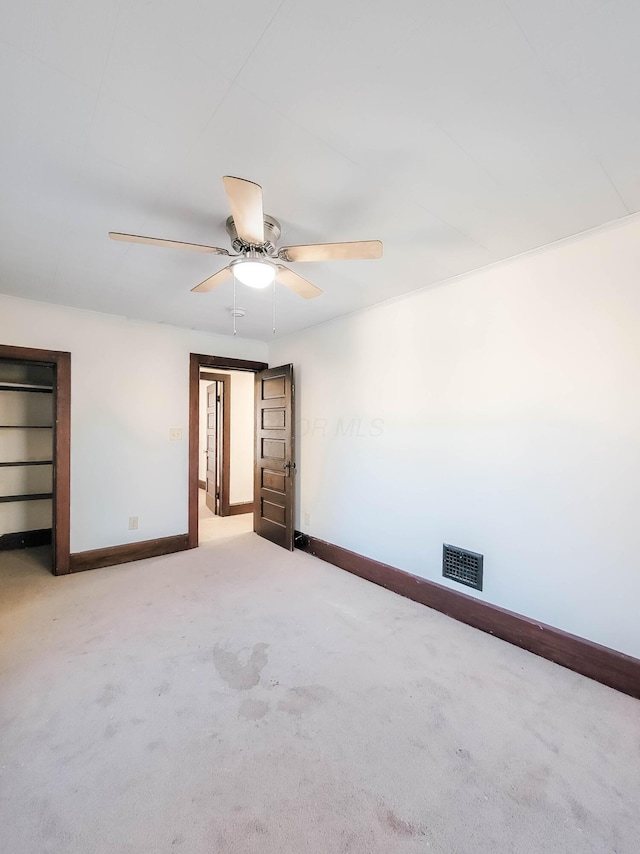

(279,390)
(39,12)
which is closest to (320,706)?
(39,12)

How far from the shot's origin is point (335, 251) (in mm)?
1791

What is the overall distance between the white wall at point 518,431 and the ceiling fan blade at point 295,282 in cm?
112

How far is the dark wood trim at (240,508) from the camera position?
5.73m

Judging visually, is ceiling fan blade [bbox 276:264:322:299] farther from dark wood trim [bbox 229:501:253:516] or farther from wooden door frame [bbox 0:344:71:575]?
dark wood trim [bbox 229:501:253:516]

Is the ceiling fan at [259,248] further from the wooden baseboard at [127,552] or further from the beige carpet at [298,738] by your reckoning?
the wooden baseboard at [127,552]

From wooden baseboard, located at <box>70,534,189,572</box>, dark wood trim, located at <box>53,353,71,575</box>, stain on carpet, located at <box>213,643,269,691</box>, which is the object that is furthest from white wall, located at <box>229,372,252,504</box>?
stain on carpet, located at <box>213,643,269,691</box>

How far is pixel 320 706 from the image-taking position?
6.05ft

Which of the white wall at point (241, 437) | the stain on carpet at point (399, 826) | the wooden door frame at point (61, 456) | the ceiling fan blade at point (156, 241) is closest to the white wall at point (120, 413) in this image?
the wooden door frame at point (61, 456)

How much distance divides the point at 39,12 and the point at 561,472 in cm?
289

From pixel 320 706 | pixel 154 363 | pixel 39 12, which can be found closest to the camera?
pixel 39 12

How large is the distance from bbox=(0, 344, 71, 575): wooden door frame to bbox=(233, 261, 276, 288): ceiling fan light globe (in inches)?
98.6

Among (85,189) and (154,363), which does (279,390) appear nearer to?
(154,363)

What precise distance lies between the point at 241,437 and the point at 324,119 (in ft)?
15.8

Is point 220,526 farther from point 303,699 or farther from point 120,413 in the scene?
point 303,699
